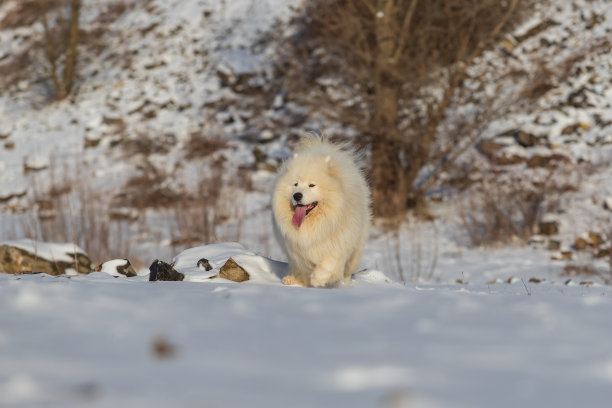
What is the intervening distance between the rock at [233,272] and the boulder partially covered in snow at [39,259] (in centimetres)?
167

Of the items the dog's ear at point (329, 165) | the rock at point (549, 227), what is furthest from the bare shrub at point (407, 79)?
the dog's ear at point (329, 165)

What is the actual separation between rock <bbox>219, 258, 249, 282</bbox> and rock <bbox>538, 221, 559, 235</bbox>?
5692 millimetres

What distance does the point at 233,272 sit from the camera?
3.68 meters

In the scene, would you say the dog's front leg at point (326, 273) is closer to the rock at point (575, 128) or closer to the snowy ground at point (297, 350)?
the snowy ground at point (297, 350)

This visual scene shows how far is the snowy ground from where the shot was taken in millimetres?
1260

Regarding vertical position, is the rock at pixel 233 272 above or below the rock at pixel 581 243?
above

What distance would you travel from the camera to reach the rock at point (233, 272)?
365 centimetres

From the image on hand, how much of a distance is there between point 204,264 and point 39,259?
1.92 m

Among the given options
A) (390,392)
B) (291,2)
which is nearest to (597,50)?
(291,2)

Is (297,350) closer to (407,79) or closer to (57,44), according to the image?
(407,79)

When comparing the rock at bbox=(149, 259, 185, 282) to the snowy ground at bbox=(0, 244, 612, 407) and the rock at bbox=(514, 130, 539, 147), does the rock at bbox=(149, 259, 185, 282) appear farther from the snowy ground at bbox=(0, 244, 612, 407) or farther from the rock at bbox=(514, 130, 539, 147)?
the rock at bbox=(514, 130, 539, 147)

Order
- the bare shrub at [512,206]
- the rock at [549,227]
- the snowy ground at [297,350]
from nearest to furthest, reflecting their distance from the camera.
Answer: the snowy ground at [297,350] → the rock at [549,227] → the bare shrub at [512,206]

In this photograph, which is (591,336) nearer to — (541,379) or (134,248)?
(541,379)

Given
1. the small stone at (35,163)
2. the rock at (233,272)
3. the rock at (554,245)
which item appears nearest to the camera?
the rock at (233,272)
